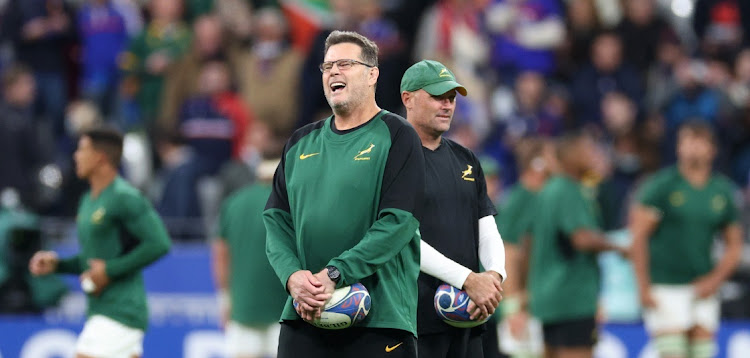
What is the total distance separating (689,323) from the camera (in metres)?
11.8

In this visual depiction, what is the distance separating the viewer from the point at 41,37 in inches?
711

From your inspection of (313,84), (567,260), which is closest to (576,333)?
(567,260)

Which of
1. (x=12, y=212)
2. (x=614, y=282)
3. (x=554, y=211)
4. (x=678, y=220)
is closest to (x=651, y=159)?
(x=614, y=282)

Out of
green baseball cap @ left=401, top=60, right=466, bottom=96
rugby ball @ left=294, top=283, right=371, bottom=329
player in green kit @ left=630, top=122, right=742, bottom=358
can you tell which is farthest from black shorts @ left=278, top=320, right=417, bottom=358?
player in green kit @ left=630, top=122, right=742, bottom=358

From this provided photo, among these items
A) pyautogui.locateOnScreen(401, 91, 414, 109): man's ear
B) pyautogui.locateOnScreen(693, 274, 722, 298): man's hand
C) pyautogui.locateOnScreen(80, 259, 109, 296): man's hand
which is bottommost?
pyautogui.locateOnScreen(693, 274, 722, 298): man's hand

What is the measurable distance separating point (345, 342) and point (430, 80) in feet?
5.86

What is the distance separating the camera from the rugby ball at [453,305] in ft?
23.2

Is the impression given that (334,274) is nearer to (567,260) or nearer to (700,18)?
(567,260)

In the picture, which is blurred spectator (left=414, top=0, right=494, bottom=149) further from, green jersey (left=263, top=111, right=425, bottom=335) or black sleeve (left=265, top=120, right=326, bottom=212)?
green jersey (left=263, top=111, right=425, bottom=335)

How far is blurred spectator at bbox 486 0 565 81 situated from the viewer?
17500 millimetres

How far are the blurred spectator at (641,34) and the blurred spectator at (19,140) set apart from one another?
802 centimetres

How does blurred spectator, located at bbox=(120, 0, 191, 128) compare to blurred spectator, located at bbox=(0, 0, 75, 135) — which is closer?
blurred spectator, located at bbox=(120, 0, 191, 128)

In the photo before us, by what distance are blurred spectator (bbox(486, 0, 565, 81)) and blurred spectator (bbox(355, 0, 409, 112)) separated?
1377mm

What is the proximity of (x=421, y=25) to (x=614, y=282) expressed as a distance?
19.5 feet
